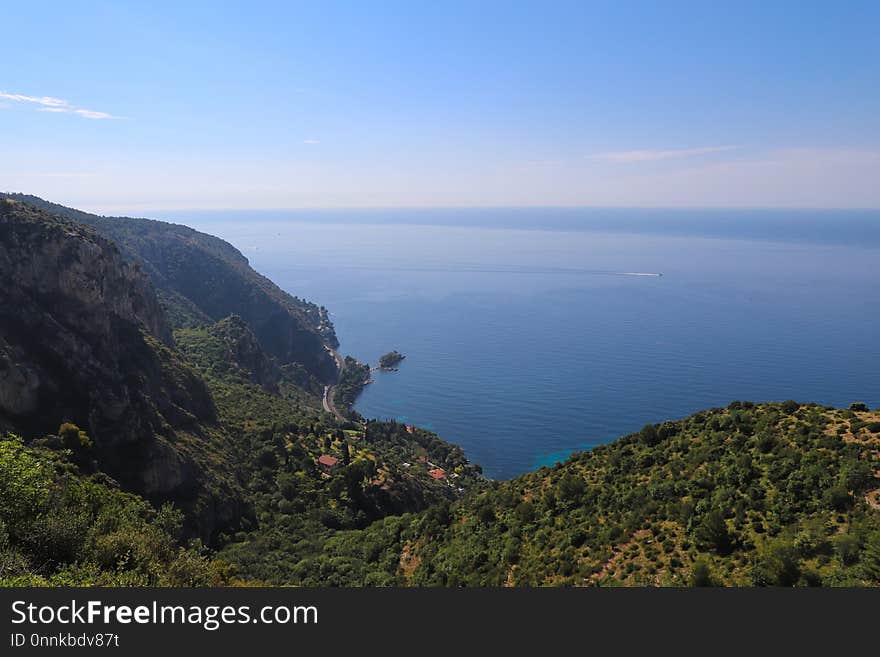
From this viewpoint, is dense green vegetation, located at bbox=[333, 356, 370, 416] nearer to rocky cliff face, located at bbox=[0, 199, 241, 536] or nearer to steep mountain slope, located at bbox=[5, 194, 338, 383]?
steep mountain slope, located at bbox=[5, 194, 338, 383]

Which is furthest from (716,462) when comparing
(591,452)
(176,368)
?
(176,368)

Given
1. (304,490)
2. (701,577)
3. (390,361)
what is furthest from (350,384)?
(701,577)

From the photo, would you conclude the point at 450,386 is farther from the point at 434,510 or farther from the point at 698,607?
the point at 698,607

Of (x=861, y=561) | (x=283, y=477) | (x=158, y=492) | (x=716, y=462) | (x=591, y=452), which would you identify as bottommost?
(x=283, y=477)

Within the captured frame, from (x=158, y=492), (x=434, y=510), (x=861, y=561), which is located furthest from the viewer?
(x=158, y=492)

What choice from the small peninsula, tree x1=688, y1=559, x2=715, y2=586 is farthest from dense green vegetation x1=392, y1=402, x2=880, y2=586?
the small peninsula

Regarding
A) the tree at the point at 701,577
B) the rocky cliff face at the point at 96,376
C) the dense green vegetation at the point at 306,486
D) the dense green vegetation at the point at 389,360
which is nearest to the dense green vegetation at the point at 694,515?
the tree at the point at 701,577

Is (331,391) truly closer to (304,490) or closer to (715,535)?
(304,490)
